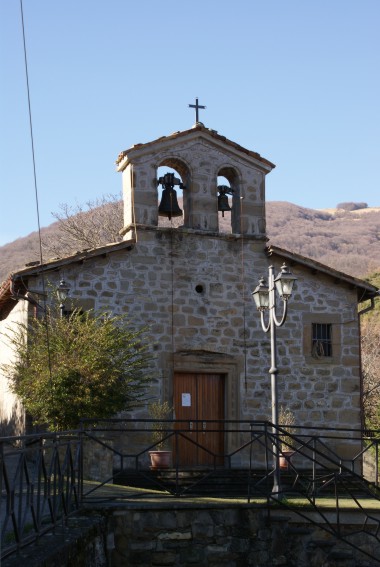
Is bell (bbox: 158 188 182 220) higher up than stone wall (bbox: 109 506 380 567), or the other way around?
bell (bbox: 158 188 182 220)

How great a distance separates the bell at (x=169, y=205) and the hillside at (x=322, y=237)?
143ft

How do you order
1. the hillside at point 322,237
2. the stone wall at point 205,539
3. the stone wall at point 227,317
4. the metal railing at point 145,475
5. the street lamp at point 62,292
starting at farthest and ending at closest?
1. the hillside at point 322,237
2. the stone wall at point 227,317
3. the street lamp at point 62,292
4. the stone wall at point 205,539
5. the metal railing at point 145,475

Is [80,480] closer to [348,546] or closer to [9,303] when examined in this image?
[348,546]

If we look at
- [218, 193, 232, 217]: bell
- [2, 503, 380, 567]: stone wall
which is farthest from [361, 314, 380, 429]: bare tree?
[2, 503, 380, 567]: stone wall

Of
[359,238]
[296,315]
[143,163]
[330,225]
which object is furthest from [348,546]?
[330,225]

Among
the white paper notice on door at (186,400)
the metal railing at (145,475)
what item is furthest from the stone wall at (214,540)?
the white paper notice on door at (186,400)

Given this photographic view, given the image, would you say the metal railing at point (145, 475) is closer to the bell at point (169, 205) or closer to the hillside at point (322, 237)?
the bell at point (169, 205)

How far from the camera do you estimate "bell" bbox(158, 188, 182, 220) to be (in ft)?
56.4

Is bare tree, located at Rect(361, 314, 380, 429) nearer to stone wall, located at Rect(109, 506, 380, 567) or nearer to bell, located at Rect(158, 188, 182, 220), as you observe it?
bell, located at Rect(158, 188, 182, 220)

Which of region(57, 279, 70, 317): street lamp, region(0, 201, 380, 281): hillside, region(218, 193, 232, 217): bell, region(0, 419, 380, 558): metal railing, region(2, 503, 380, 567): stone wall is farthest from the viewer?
region(0, 201, 380, 281): hillside

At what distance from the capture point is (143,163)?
17219 mm

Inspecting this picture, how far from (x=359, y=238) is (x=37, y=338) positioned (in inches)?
3158

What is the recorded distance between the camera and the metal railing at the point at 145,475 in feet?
26.5

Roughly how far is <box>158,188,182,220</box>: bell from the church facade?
0.04 metres
